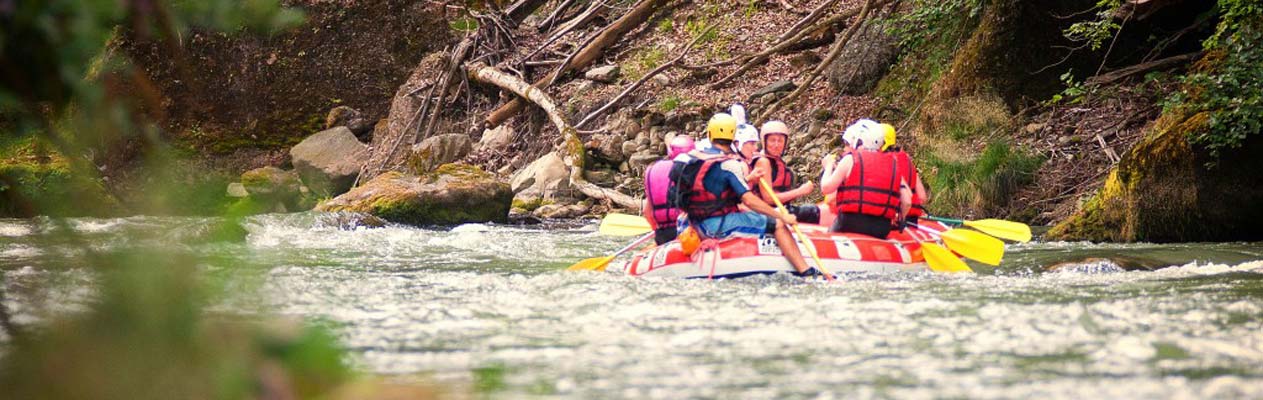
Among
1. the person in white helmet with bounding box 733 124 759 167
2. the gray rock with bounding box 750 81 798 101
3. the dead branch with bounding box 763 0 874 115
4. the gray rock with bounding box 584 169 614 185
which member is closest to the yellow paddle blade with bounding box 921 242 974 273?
the person in white helmet with bounding box 733 124 759 167

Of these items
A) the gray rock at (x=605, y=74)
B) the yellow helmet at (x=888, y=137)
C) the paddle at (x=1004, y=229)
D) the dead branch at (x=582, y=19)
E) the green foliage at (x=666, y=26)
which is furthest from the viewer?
the dead branch at (x=582, y=19)

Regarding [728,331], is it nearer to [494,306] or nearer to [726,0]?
[494,306]

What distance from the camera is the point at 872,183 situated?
8414mm

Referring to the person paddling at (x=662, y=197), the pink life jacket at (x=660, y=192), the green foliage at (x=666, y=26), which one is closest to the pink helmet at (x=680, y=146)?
the person paddling at (x=662, y=197)

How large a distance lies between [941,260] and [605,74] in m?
11.3

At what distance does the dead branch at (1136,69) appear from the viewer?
12461 millimetres

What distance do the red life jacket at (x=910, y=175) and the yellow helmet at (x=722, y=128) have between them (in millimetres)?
1211

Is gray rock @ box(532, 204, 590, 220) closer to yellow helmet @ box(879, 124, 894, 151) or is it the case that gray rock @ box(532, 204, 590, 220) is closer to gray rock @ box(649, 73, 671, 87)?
gray rock @ box(649, 73, 671, 87)

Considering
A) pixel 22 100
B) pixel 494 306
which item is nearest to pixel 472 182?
pixel 494 306

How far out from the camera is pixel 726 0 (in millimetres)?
19891

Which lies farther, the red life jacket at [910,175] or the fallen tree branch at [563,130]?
the fallen tree branch at [563,130]

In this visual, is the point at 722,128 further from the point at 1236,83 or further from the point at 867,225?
the point at 1236,83

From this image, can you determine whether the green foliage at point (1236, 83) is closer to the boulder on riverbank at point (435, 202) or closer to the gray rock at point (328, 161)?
the boulder on riverbank at point (435, 202)

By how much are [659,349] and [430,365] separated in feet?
2.92
